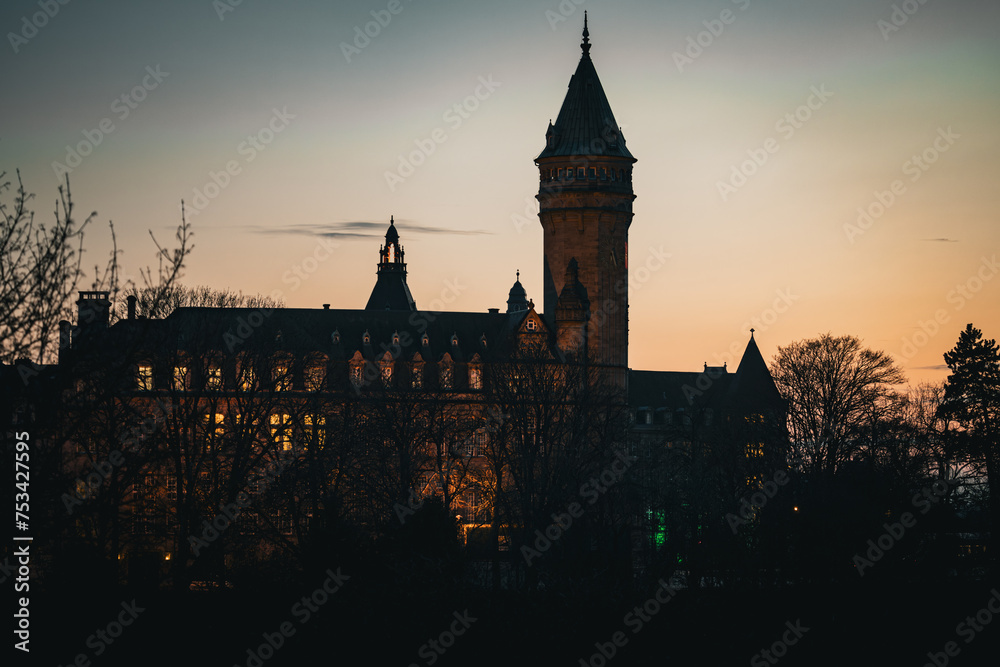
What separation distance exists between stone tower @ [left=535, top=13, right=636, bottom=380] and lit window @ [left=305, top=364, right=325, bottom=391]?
70.0 ft

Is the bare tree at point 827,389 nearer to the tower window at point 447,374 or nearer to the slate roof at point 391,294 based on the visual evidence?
the tower window at point 447,374

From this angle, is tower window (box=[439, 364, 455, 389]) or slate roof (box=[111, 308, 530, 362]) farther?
slate roof (box=[111, 308, 530, 362])

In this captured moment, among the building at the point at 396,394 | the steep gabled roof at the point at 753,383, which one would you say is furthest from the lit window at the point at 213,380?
the steep gabled roof at the point at 753,383

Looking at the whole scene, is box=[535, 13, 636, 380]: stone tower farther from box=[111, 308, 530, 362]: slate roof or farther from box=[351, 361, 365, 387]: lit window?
box=[351, 361, 365, 387]: lit window

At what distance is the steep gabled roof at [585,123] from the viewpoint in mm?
83125

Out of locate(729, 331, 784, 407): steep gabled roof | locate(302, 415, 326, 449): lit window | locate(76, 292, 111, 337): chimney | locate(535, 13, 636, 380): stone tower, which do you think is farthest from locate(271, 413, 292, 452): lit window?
locate(729, 331, 784, 407): steep gabled roof

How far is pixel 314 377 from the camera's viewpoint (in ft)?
214

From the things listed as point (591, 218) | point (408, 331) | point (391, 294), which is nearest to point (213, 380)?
point (408, 331)

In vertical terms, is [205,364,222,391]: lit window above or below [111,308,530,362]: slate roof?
below

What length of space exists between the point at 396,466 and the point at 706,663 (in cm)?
2790

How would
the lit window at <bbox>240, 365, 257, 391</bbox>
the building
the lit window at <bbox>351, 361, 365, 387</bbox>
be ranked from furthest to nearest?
1. the lit window at <bbox>351, 361, 365, 387</bbox>
2. the lit window at <bbox>240, 365, 257, 391</bbox>
3. the building

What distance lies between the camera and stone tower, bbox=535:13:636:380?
82812 mm

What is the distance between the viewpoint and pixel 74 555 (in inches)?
1152

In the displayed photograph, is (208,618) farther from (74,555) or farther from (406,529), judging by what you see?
(406,529)
